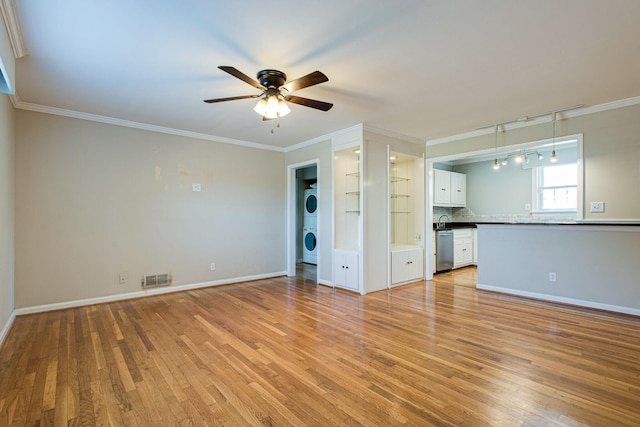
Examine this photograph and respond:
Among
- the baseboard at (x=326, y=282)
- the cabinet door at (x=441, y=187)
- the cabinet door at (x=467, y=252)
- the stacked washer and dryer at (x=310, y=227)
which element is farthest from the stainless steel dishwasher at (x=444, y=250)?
the stacked washer and dryer at (x=310, y=227)

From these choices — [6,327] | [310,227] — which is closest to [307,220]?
[310,227]

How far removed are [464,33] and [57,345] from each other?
4321mm

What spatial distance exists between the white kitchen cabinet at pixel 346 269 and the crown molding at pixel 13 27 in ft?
13.6

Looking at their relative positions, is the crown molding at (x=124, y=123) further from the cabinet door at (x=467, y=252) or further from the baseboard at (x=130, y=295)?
the cabinet door at (x=467, y=252)

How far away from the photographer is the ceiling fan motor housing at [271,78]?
274 cm

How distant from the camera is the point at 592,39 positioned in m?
2.30

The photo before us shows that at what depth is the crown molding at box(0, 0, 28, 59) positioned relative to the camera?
193 cm

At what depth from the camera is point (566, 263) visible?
13.1ft

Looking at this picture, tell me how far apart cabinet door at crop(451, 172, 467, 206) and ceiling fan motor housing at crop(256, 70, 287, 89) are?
554 centimetres

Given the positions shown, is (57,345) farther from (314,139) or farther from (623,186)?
(623,186)

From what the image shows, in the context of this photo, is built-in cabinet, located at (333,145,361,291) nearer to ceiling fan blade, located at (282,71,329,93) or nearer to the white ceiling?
the white ceiling

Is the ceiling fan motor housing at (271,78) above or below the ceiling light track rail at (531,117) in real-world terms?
below

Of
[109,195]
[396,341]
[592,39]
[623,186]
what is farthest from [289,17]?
[623,186]

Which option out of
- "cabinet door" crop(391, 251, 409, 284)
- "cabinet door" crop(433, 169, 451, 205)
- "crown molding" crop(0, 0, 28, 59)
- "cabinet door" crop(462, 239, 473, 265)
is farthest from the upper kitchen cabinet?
"crown molding" crop(0, 0, 28, 59)
